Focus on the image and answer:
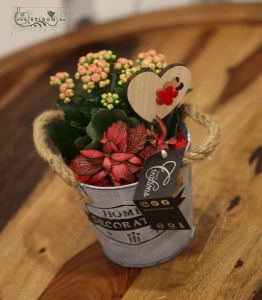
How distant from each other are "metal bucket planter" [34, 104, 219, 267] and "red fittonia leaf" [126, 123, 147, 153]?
53mm

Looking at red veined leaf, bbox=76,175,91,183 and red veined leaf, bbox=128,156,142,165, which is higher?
red veined leaf, bbox=76,175,91,183

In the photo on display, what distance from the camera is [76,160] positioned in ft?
2.76

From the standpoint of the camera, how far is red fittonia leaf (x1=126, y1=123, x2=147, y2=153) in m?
0.82

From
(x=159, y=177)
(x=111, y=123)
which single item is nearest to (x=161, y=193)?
(x=159, y=177)

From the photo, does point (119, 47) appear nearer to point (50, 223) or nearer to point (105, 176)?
point (50, 223)

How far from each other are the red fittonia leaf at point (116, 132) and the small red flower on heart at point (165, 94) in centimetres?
7

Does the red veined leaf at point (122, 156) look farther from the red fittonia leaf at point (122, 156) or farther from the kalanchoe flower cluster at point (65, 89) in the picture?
the kalanchoe flower cluster at point (65, 89)

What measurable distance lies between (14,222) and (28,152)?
0.23m

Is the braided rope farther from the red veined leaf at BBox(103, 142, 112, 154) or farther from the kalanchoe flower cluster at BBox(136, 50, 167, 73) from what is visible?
the kalanchoe flower cluster at BBox(136, 50, 167, 73)

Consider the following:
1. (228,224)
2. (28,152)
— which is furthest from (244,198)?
(28,152)

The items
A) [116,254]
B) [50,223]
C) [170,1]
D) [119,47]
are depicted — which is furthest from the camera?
[170,1]

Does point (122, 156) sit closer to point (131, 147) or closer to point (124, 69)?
point (131, 147)

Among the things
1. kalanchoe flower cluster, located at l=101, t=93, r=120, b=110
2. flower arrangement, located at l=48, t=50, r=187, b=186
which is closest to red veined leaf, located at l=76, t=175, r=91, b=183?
flower arrangement, located at l=48, t=50, r=187, b=186

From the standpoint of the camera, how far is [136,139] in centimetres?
82
